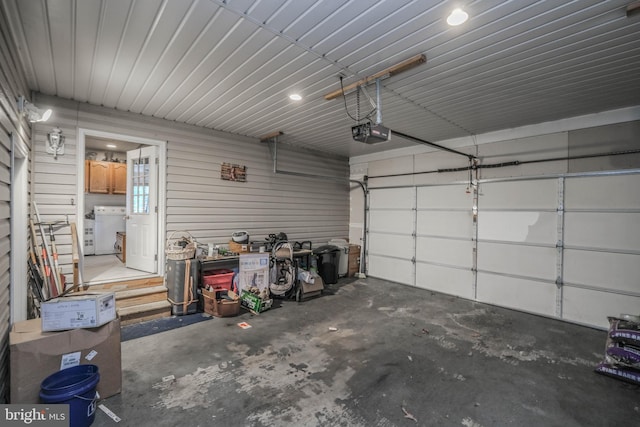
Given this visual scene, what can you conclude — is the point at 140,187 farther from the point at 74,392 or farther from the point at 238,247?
the point at 74,392

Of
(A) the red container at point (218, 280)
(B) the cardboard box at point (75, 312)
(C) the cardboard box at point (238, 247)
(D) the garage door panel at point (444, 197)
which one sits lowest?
(A) the red container at point (218, 280)

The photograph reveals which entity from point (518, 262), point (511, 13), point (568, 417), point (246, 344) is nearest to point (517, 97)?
point (511, 13)

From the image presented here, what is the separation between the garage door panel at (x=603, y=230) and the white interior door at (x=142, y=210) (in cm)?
678

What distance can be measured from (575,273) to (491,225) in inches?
53.9

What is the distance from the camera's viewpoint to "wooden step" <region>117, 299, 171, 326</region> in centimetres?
405

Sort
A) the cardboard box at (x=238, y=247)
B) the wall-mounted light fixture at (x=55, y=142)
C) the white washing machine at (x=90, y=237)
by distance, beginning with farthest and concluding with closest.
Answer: the white washing machine at (x=90, y=237) < the cardboard box at (x=238, y=247) < the wall-mounted light fixture at (x=55, y=142)

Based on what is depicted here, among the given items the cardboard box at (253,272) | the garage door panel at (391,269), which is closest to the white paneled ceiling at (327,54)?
the cardboard box at (253,272)

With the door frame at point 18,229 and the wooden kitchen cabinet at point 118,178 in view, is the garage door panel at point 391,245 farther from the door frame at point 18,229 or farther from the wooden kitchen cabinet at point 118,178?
the wooden kitchen cabinet at point 118,178

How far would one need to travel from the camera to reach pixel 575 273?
446 centimetres

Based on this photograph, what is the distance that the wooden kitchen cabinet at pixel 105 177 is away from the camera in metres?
6.87

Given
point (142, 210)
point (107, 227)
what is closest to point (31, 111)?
point (142, 210)

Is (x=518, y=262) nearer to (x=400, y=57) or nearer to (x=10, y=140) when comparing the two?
(x=400, y=57)

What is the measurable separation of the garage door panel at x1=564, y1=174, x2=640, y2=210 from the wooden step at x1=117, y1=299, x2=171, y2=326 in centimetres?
649

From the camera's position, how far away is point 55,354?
2.24 meters
